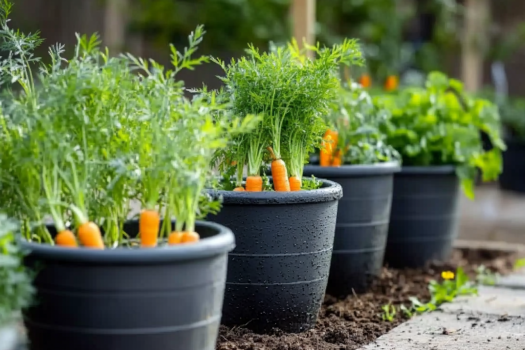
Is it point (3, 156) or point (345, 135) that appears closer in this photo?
point (3, 156)

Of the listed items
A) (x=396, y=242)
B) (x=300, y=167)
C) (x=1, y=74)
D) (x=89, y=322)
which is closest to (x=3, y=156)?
(x=1, y=74)

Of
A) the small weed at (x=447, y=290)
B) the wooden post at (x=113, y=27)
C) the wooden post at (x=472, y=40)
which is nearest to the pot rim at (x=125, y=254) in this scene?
the small weed at (x=447, y=290)

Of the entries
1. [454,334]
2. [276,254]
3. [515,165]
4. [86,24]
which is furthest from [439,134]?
[86,24]

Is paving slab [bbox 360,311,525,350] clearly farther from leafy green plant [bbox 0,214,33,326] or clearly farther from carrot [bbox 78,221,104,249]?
leafy green plant [bbox 0,214,33,326]

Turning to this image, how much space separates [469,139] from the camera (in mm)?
4410

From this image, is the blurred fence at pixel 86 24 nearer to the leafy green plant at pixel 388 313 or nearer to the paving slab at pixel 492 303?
the paving slab at pixel 492 303

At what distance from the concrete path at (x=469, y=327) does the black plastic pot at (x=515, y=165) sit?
4.70 metres

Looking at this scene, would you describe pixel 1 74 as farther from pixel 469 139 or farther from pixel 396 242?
pixel 469 139

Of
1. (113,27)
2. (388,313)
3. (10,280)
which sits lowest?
(388,313)

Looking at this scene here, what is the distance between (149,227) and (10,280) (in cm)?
45

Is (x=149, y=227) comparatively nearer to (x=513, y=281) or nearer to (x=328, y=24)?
(x=513, y=281)

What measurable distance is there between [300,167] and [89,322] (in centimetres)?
124

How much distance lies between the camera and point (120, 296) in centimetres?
194

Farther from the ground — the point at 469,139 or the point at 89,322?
the point at 469,139
